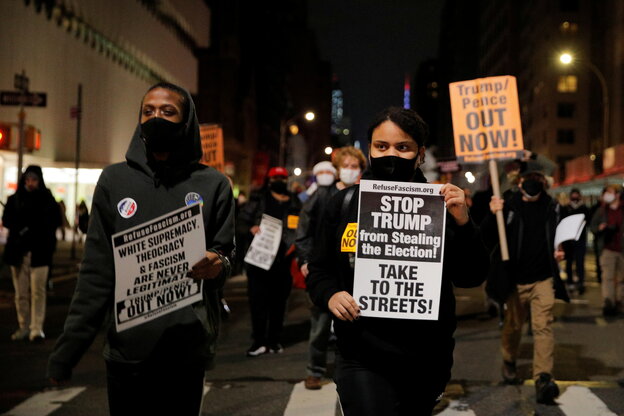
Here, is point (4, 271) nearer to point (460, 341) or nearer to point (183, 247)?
point (460, 341)

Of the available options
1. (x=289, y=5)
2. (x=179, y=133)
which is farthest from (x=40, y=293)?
(x=289, y=5)

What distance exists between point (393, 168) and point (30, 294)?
24.9 ft

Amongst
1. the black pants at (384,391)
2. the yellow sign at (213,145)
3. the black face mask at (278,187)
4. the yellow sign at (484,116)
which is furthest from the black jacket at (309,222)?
the yellow sign at (213,145)

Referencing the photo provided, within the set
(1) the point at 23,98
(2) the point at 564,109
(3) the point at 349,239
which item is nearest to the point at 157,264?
(3) the point at 349,239

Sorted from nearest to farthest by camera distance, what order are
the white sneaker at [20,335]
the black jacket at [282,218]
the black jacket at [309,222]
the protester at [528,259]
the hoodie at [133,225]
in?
the hoodie at [133,225] < the protester at [528,259] < the black jacket at [309,222] < the black jacket at [282,218] < the white sneaker at [20,335]

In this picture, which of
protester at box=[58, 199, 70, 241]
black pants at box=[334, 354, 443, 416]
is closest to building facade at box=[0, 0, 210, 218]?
protester at box=[58, 199, 70, 241]

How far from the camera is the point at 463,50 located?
164125mm

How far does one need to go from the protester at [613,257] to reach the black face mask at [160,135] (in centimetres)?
1067

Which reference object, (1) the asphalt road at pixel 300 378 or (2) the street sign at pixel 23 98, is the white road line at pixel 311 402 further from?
(2) the street sign at pixel 23 98

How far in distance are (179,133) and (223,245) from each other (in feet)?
1.71

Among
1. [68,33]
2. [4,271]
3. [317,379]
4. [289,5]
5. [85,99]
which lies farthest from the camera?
[289,5]

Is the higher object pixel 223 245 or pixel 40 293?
pixel 223 245

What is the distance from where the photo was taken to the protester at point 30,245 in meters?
9.59

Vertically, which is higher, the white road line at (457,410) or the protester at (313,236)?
the protester at (313,236)
